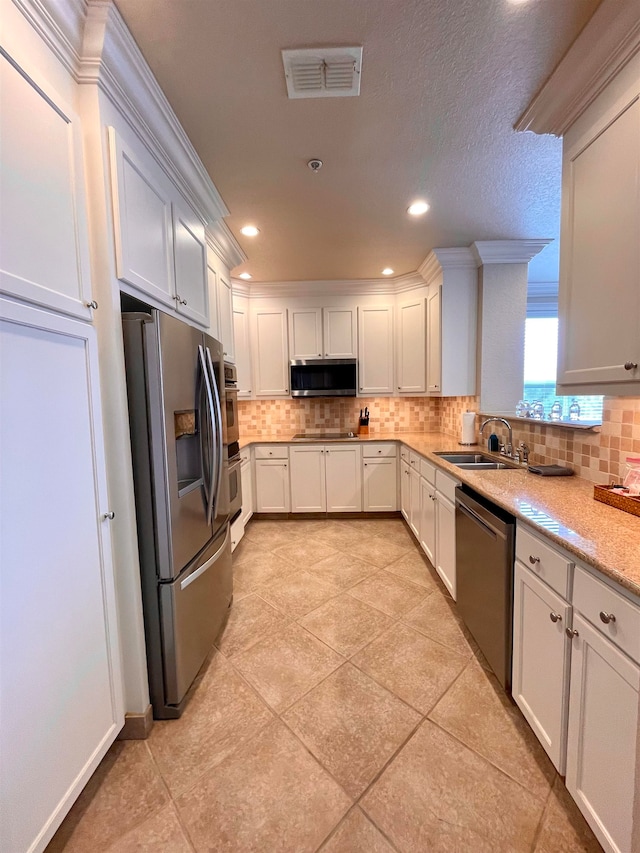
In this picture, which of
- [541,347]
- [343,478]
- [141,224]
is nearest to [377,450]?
[343,478]

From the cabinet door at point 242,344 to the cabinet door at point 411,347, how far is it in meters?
1.72

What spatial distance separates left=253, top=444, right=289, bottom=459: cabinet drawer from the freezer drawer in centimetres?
173

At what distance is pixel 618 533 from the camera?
44.7 inches

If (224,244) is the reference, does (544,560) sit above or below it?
below

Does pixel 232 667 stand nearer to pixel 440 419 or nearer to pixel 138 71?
pixel 138 71

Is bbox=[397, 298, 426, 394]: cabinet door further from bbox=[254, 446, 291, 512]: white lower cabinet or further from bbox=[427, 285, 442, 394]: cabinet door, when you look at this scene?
bbox=[254, 446, 291, 512]: white lower cabinet

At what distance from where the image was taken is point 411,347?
12.2 feet

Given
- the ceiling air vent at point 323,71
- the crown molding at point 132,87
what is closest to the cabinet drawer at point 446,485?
the ceiling air vent at point 323,71

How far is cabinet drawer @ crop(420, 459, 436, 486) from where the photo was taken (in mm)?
2492

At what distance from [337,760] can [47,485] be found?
4.71 ft

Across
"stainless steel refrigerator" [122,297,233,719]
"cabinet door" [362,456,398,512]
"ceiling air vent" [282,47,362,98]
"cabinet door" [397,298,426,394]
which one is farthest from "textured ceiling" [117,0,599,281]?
"cabinet door" [362,456,398,512]

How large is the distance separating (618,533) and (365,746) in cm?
125

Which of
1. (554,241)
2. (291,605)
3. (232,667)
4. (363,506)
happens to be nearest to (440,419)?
(363,506)

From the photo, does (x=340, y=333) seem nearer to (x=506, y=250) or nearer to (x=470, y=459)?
(x=506, y=250)
